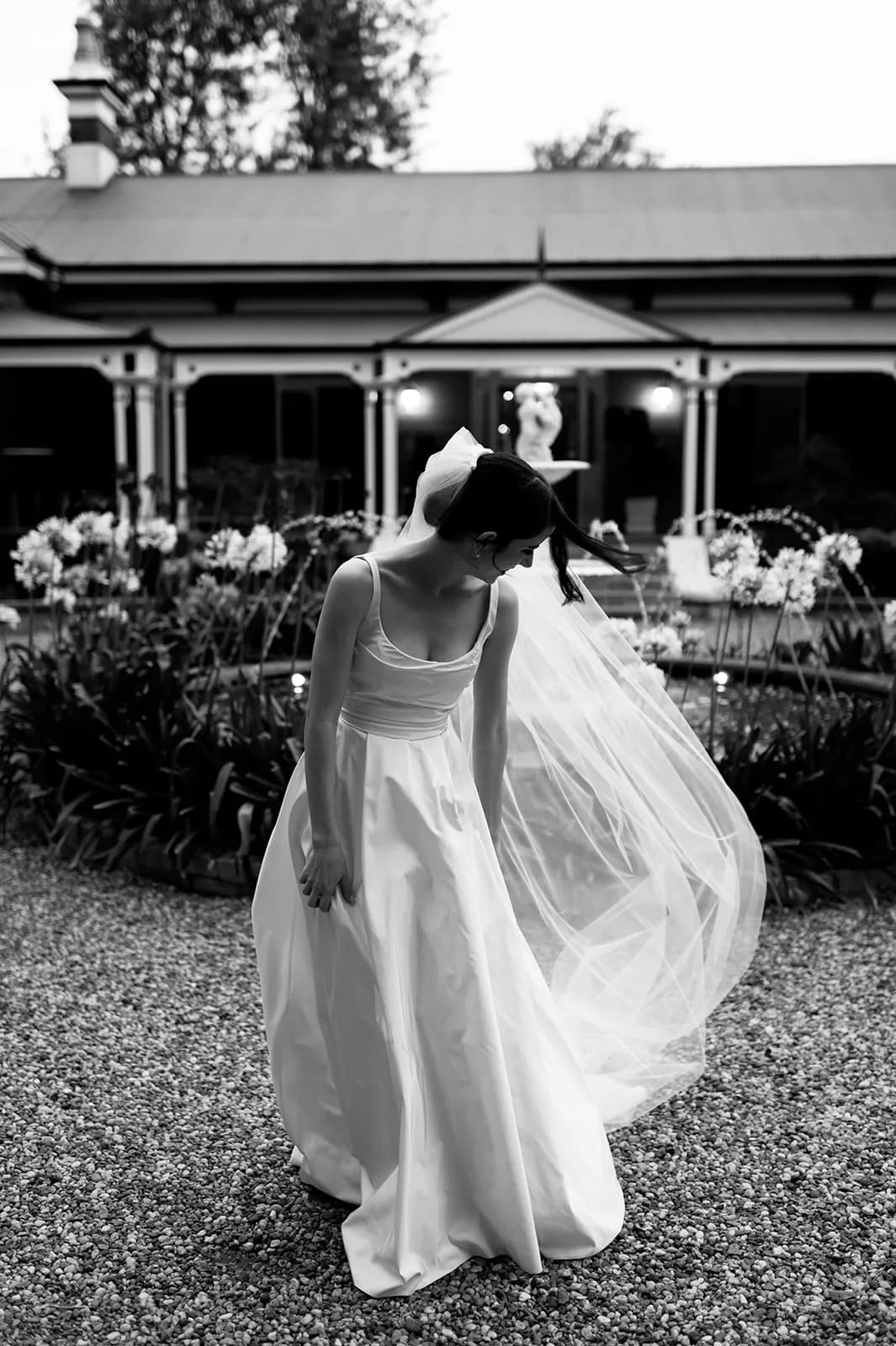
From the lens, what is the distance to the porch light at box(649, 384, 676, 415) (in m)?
16.6

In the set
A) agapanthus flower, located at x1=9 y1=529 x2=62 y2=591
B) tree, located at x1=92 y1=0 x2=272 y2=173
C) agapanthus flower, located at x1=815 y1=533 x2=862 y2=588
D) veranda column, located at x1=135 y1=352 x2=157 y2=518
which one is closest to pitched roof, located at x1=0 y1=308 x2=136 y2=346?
veranda column, located at x1=135 y1=352 x2=157 y2=518

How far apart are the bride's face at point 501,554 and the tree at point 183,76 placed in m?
35.6

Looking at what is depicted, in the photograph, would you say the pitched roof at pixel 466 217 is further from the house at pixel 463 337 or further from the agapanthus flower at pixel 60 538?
the agapanthus flower at pixel 60 538

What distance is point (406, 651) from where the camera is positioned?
2617mm

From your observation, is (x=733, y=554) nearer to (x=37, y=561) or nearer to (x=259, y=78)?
(x=37, y=561)

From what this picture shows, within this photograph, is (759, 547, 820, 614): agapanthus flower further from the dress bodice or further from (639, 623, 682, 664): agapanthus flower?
the dress bodice

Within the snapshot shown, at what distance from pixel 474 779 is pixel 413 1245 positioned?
3.24ft

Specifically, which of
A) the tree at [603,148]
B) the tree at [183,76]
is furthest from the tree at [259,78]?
the tree at [603,148]

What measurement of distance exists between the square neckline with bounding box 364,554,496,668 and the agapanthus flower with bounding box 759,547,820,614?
3.43 m

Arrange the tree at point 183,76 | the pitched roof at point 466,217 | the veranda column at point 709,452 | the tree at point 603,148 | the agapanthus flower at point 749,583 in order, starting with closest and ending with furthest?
the agapanthus flower at point 749,583 < the veranda column at point 709,452 < the pitched roof at point 466,217 < the tree at point 183,76 < the tree at point 603,148

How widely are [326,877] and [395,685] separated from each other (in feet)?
1.36

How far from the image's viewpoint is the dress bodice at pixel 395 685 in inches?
102

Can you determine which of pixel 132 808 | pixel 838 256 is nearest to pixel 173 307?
pixel 838 256

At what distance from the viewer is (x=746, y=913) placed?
3410 mm
